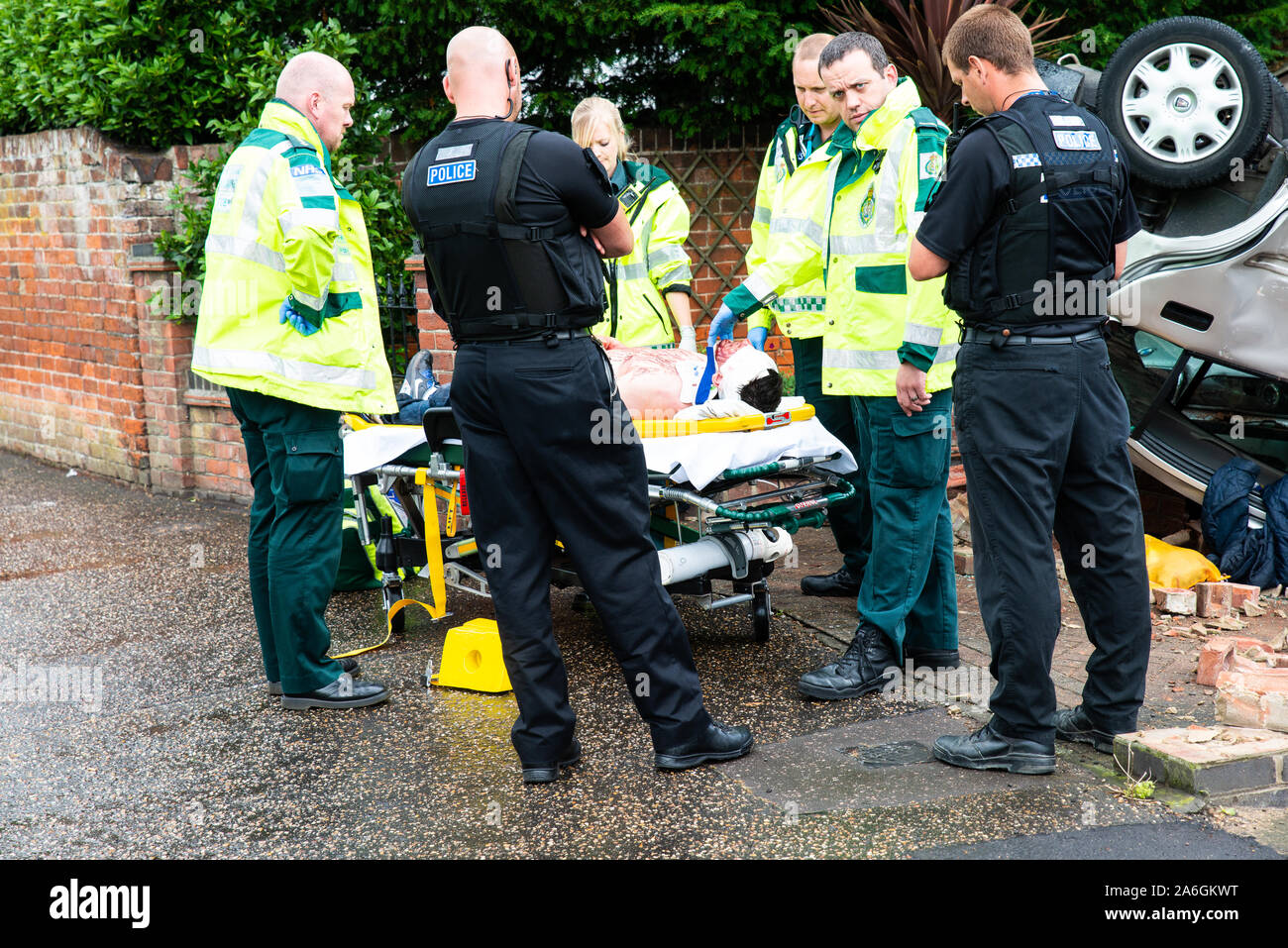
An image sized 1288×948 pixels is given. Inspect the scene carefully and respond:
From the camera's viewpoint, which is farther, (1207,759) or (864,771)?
(864,771)

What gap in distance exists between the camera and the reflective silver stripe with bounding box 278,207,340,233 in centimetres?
420

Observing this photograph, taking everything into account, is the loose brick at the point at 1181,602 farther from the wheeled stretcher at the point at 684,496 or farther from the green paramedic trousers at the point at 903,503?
the wheeled stretcher at the point at 684,496

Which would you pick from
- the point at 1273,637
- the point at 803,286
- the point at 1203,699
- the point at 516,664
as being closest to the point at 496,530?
the point at 516,664

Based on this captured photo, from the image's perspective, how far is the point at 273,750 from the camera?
416 centimetres

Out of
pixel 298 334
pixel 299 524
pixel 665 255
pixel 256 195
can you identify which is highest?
pixel 256 195

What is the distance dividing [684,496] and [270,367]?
59.9 inches

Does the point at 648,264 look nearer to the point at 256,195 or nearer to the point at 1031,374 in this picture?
the point at 256,195

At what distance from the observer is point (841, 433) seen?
542 centimetres

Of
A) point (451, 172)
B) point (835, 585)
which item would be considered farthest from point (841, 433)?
point (451, 172)

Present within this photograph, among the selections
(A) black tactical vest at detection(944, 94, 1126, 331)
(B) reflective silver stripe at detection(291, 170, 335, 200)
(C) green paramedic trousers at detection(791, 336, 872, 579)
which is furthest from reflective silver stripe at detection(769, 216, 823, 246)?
(B) reflective silver stripe at detection(291, 170, 335, 200)

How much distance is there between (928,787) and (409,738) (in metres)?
1.75

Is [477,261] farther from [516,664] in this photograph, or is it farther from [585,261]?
[516,664]

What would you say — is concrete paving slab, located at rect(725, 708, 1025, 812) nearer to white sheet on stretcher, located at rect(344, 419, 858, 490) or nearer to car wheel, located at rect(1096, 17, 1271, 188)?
white sheet on stretcher, located at rect(344, 419, 858, 490)

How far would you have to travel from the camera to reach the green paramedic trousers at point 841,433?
5398mm
